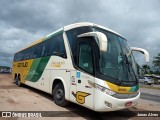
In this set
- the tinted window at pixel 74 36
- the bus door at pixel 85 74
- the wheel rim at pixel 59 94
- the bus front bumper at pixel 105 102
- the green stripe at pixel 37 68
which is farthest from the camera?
the green stripe at pixel 37 68

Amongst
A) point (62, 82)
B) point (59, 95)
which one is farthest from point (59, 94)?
point (62, 82)

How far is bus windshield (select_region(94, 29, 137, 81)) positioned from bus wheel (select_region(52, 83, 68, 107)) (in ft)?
8.99

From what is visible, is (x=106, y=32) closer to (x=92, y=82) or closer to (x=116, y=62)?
(x=116, y=62)

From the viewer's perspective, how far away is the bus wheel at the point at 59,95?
8592mm

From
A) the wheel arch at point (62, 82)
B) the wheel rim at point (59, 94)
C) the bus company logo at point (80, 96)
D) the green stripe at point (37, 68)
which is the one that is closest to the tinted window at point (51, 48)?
the green stripe at point (37, 68)

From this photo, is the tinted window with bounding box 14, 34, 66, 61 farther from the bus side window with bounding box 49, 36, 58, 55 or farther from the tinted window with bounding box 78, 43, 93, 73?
the tinted window with bounding box 78, 43, 93, 73

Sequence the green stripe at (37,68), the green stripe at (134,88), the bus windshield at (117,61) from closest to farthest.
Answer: the bus windshield at (117,61) < the green stripe at (134,88) < the green stripe at (37,68)

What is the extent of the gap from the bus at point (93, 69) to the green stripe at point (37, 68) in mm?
1136

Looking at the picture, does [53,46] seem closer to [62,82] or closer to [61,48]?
[61,48]

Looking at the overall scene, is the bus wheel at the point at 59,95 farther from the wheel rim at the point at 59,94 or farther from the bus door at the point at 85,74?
the bus door at the point at 85,74

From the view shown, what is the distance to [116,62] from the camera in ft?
23.0

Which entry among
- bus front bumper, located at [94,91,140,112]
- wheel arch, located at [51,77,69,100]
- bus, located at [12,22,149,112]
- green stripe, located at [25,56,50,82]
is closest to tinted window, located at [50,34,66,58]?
bus, located at [12,22,149,112]

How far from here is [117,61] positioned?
709cm
